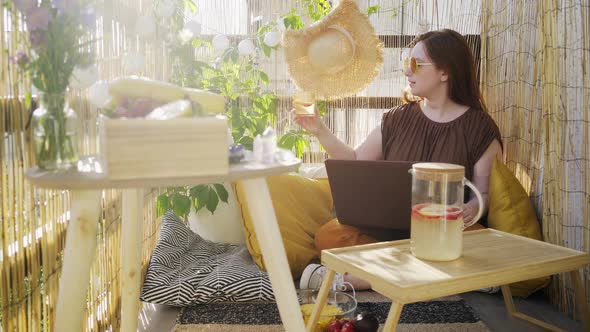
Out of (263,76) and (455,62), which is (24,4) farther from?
(455,62)

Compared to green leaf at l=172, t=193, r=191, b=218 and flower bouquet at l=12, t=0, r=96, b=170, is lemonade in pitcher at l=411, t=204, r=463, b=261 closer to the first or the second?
flower bouquet at l=12, t=0, r=96, b=170

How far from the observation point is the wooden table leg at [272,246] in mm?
1226

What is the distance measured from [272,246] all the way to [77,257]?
37cm

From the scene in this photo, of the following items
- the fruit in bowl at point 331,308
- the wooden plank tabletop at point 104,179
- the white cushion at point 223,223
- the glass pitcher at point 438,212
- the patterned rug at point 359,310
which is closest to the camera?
the wooden plank tabletop at point 104,179

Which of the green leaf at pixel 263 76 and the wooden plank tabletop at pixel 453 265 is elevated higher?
the green leaf at pixel 263 76

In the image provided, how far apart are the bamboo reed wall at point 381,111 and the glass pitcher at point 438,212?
692 mm

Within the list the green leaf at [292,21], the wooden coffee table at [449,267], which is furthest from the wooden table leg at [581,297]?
the green leaf at [292,21]

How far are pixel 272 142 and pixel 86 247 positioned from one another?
1.32ft

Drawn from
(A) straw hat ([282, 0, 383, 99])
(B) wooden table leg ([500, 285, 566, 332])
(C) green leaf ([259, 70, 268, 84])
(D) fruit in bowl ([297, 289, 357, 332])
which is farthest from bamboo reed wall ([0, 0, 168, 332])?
(B) wooden table leg ([500, 285, 566, 332])

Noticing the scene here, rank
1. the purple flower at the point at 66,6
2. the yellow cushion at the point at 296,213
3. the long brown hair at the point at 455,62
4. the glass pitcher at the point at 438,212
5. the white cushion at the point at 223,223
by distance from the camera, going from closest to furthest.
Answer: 1. the purple flower at the point at 66,6
2. the glass pitcher at the point at 438,212
3. the yellow cushion at the point at 296,213
4. the long brown hair at the point at 455,62
5. the white cushion at the point at 223,223

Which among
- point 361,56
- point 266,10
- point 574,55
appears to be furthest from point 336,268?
point 266,10

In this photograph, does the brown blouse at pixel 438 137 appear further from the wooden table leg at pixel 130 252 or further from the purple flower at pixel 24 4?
the purple flower at pixel 24 4

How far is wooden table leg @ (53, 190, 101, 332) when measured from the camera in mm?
1110

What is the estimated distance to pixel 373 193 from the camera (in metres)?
2.08
